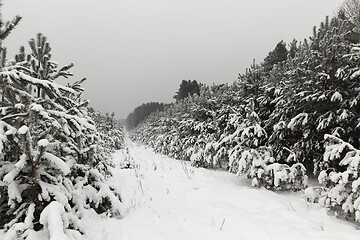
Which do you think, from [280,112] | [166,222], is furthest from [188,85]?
[166,222]

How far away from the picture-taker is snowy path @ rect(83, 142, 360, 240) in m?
4.30

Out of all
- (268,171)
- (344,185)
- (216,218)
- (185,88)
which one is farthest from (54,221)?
(185,88)

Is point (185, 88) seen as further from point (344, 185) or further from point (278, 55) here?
point (344, 185)

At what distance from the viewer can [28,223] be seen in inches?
129

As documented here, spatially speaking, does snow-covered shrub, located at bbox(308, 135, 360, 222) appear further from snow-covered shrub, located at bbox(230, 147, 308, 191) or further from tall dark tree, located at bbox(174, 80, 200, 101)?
tall dark tree, located at bbox(174, 80, 200, 101)

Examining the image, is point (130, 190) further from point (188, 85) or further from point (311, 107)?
point (188, 85)

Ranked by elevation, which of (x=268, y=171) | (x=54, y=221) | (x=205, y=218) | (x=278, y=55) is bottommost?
(x=205, y=218)

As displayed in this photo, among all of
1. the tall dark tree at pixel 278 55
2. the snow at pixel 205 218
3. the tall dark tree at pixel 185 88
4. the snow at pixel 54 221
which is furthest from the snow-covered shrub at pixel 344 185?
the tall dark tree at pixel 185 88

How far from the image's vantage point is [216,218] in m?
5.14

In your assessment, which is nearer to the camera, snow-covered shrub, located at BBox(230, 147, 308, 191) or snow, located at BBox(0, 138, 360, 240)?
snow, located at BBox(0, 138, 360, 240)

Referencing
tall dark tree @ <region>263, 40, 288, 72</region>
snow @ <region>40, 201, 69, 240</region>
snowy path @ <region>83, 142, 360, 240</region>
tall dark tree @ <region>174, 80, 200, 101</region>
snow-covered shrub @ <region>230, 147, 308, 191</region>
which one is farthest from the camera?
tall dark tree @ <region>174, 80, 200, 101</region>

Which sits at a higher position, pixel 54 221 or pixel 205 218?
pixel 54 221

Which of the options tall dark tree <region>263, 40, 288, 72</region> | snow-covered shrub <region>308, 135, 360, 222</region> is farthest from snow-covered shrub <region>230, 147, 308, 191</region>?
tall dark tree <region>263, 40, 288, 72</region>

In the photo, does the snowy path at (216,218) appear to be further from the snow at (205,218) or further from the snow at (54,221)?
the snow at (54,221)
